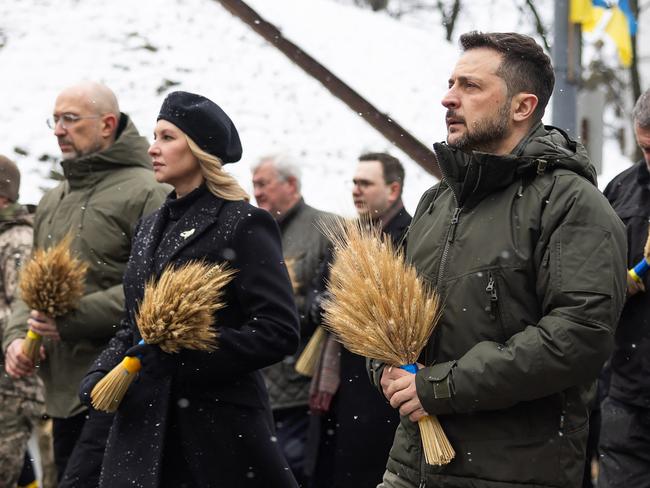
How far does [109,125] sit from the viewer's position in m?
6.50

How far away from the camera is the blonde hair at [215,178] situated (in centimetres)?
500

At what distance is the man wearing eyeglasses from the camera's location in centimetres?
593

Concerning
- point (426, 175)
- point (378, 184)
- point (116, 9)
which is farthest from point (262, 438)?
point (116, 9)

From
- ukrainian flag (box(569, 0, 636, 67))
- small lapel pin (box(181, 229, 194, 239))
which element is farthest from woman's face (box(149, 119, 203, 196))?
ukrainian flag (box(569, 0, 636, 67))

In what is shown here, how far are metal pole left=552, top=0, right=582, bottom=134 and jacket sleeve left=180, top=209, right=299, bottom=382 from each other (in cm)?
382

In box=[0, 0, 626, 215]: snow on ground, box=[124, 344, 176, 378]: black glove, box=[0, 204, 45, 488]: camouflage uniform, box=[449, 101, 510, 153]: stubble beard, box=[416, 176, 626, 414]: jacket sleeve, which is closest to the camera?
Answer: box=[416, 176, 626, 414]: jacket sleeve

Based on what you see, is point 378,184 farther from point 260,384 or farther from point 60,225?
point 260,384

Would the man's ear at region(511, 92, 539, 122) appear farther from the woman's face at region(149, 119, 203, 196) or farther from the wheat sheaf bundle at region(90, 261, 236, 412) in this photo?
the woman's face at region(149, 119, 203, 196)

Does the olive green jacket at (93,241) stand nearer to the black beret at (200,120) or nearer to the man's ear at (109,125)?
the man's ear at (109,125)

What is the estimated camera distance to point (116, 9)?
18.5 metres

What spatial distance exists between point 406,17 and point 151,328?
2347 centimetres

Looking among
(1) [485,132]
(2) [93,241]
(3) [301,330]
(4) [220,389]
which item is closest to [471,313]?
(1) [485,132]

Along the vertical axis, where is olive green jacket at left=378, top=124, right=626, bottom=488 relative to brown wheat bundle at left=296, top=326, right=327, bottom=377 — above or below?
above

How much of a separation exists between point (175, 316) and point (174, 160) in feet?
2.79
